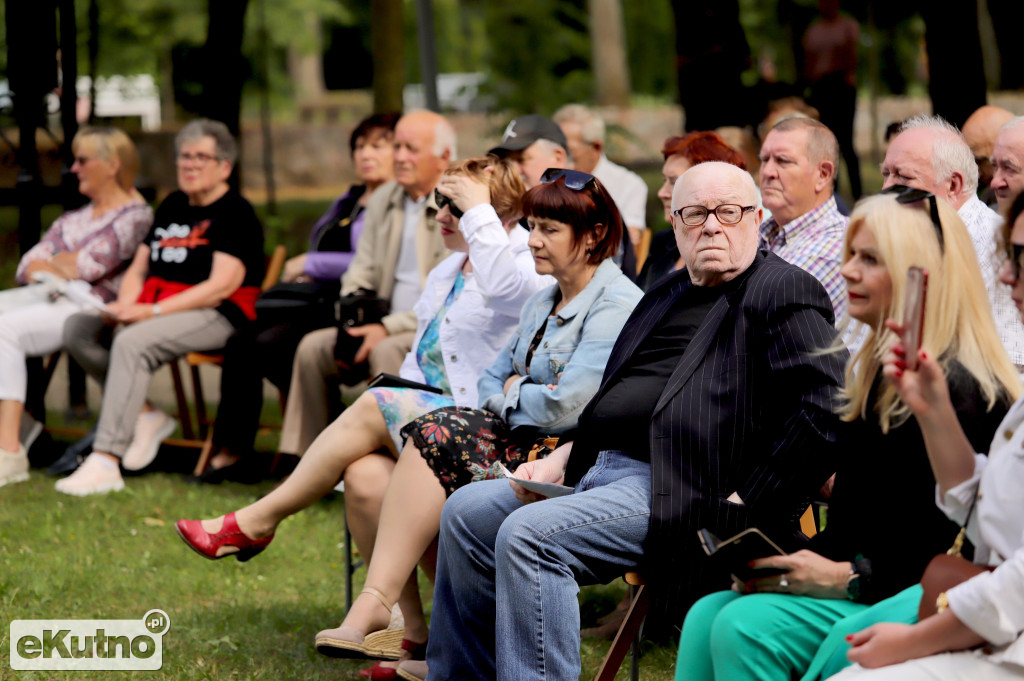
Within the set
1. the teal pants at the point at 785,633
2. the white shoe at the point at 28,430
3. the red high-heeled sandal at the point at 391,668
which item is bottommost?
the red high-heeled sandal at the point at 391,668

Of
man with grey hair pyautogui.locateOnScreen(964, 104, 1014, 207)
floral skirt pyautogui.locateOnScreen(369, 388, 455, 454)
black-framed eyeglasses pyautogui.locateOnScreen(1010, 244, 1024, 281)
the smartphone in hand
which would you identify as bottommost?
floral skirt pyautogui.locateOnScreen(369, 388, 455, 454)

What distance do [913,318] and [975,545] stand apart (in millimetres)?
472

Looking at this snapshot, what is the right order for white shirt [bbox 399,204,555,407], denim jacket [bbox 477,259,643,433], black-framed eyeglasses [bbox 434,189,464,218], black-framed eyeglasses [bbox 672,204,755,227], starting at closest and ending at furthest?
black-framed eyeglasses [bbox 672,204,755,227]
denim jacket [bbox 477,259,643,433]
white shirt [bbox 399,204,555,407]
black-framed eyeglasses [bbox 434,189,464,218]

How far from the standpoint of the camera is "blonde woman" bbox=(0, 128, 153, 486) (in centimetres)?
662

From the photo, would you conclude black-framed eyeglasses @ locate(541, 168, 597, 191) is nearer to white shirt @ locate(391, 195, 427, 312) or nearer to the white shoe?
white shirt @ locate(391, 195, 427, 312)

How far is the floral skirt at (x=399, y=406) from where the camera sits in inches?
158

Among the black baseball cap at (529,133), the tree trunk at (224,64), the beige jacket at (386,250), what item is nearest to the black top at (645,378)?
the black baseball cap at (529,133)

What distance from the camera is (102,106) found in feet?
74.0

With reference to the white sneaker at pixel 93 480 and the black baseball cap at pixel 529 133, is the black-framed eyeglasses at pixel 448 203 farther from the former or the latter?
the white sneaker at pixel 93 480

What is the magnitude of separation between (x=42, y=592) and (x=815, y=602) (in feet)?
10.5

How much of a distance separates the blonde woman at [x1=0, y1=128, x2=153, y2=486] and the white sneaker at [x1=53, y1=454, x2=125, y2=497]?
18.3 inches

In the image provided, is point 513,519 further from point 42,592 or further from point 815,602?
point 42,592

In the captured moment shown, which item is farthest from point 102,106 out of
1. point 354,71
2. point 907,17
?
point 907,17

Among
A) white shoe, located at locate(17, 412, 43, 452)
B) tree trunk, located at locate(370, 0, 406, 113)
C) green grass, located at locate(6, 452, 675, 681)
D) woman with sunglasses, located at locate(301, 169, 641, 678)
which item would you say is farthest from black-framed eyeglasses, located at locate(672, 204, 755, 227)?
tree trunk, located at locate(370, 0, 406, 113)
